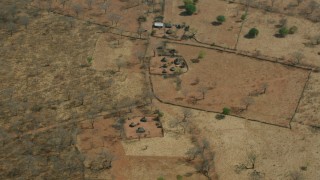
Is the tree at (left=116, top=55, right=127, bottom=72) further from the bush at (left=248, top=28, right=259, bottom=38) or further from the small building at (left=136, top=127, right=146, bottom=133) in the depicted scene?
the bush at (left=248, top=28, right=259, bottom=38)

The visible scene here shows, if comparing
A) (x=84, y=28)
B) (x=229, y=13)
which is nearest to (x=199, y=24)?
(x=229, y=13)

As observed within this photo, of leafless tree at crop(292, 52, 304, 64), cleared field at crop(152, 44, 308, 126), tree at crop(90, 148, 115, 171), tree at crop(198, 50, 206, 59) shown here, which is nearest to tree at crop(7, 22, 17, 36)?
cleared field at crop(152, 44, 308, 126)

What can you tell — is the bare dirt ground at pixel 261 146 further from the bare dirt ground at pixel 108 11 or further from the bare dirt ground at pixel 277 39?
the bare dirt ground at pixel 108 11

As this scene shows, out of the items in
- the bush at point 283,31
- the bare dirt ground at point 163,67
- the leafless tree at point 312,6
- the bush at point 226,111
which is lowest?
the bush at point 226,111

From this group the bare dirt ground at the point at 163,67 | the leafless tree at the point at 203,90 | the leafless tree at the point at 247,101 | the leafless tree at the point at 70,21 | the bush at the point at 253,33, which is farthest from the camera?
the leafless tree at the point at 70,21

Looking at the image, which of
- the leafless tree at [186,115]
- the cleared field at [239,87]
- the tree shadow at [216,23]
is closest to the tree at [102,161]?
the leafless tree at [186,115]
